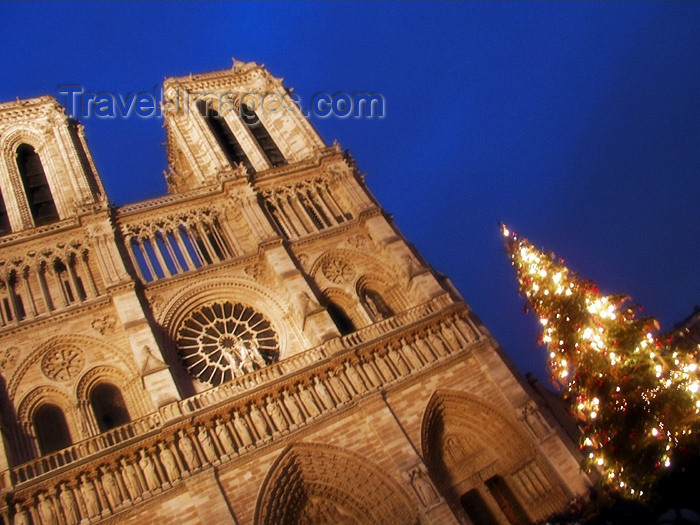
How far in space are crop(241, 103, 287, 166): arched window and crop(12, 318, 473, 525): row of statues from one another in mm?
10281

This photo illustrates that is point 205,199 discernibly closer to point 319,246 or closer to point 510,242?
point 319,246

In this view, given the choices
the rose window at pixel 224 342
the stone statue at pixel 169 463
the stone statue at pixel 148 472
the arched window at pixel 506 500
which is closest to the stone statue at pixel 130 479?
the stone statue at pixel 148 472

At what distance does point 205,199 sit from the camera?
19172mm

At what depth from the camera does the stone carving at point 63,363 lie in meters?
14.6

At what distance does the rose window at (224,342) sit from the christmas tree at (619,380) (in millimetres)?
7874

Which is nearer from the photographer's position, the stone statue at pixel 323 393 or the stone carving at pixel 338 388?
the stone statue at pixel 323 393

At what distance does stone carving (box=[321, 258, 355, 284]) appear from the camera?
715 inches

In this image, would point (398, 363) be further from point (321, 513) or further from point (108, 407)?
point (108, 407)

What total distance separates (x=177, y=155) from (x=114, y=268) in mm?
9834

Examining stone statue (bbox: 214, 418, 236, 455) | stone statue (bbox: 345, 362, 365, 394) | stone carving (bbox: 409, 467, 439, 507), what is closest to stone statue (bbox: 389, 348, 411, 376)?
stone statue (bbox: 345, 362, 365, 394)

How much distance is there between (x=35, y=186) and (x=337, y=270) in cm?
1118

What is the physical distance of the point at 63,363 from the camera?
1480 centimetres

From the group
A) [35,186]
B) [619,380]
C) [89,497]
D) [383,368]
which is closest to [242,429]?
[89,497]

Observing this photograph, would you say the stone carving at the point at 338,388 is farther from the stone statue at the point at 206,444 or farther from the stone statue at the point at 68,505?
the stone statue at the point at 68,505
